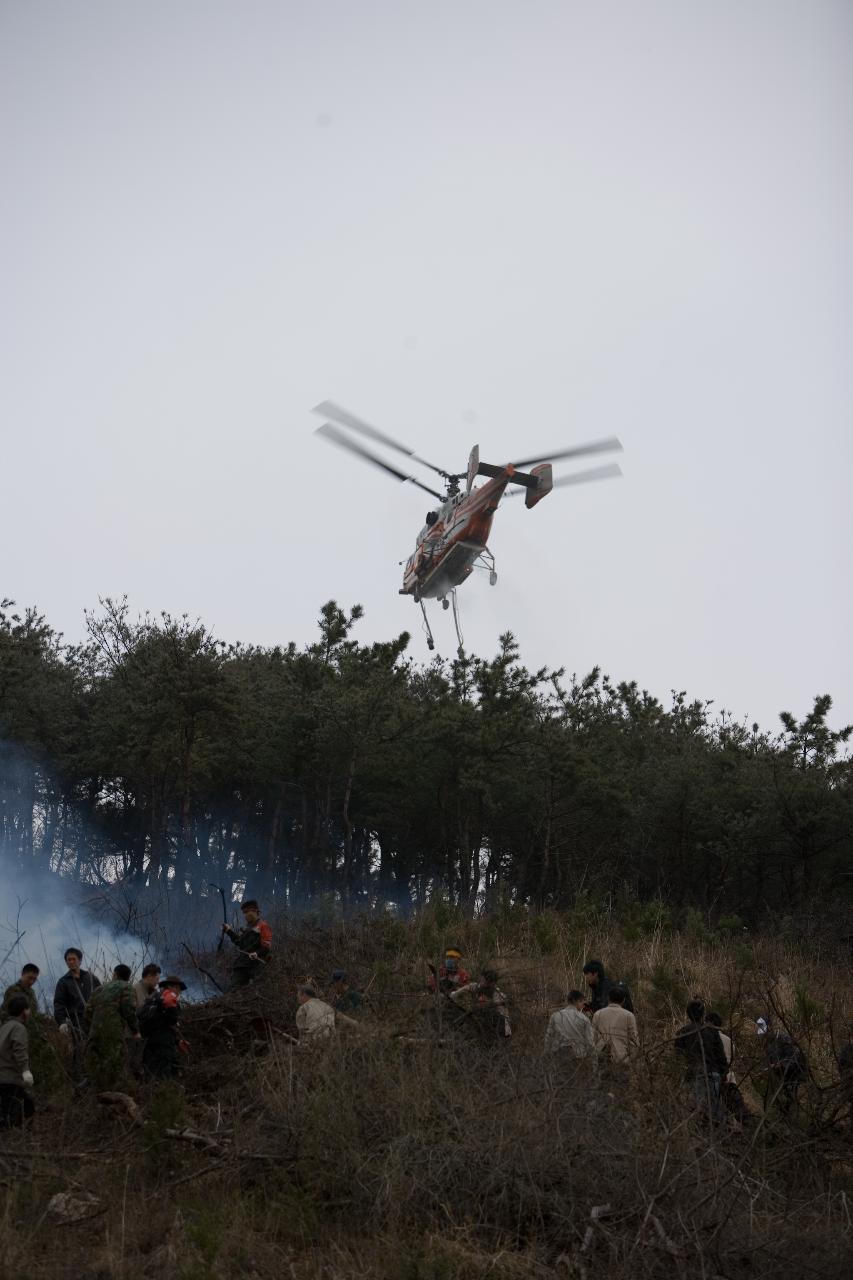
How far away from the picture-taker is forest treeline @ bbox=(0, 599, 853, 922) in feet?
97.0

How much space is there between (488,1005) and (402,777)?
752 inches

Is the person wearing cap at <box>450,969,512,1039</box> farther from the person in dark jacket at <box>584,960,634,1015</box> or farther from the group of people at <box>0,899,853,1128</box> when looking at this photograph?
the person in dark jacket at <box>584,960,634,1015</box>

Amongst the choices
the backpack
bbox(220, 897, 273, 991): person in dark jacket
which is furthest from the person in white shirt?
bbox(220, 897, 273, 991): person in dark jacket

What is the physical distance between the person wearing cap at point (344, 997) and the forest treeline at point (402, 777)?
48.6 feet

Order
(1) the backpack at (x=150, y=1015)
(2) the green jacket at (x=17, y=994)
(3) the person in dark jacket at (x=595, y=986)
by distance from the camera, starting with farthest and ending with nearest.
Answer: (3) the person in dark jacket at (x=595, y=986), (1) the backpack at (x=150, y=1015), (2) the green jacket at (x=17, y=994)

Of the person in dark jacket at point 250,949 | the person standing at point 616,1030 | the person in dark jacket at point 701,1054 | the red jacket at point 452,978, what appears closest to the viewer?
the person in dark jacket at point 701,1054

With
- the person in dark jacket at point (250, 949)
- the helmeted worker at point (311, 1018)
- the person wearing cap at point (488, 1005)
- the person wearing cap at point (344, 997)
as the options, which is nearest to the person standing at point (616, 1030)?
the person wearing cap at point (488, 1005)

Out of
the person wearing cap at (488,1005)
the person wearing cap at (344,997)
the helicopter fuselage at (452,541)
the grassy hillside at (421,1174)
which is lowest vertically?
the grassy hillside at (421,1174)

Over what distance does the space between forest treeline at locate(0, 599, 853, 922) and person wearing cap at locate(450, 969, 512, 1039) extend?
50.9 ft

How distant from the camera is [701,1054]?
10648 mm

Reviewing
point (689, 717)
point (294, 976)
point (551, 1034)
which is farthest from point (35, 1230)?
point (689, 717)

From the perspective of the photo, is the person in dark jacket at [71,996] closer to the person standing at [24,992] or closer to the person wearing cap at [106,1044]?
the person standing at [24,992]

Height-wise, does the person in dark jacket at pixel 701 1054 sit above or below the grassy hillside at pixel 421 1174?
above

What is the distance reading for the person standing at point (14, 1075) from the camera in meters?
10.5
